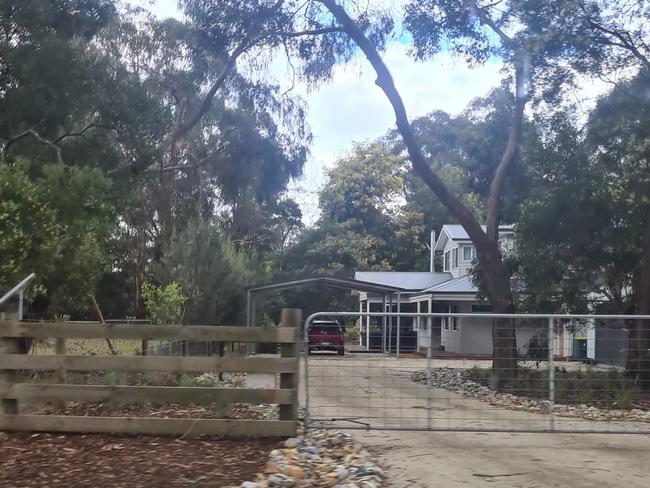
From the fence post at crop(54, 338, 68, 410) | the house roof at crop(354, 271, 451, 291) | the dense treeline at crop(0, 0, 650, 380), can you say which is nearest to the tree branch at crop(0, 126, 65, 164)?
the dense treeline at crop(0, 0, 650, 380)

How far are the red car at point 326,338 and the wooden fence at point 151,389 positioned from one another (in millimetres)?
17271

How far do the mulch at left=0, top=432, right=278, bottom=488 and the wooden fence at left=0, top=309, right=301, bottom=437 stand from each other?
0.38 feet

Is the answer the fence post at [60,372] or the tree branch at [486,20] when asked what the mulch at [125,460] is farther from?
the tree branch at [486,20]

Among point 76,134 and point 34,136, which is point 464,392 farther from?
point 34,136

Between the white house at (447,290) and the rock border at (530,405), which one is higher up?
the white house at (447,290)

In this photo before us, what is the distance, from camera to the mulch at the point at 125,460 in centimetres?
589

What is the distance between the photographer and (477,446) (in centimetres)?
759

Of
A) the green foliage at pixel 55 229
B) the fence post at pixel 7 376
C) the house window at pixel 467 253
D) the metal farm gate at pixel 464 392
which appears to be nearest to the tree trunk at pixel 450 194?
the metal farm gate at pixel 464 392

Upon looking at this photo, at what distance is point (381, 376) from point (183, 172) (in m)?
27.3

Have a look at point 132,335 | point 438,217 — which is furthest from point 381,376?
point 438,217

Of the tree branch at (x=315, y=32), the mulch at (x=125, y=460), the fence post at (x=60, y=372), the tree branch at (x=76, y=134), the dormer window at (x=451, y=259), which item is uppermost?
the tree branch at (x=315, y=32)

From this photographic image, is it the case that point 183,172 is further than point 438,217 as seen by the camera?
No

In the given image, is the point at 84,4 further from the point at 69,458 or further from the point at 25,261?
the point at 69,458

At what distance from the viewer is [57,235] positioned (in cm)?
1360
